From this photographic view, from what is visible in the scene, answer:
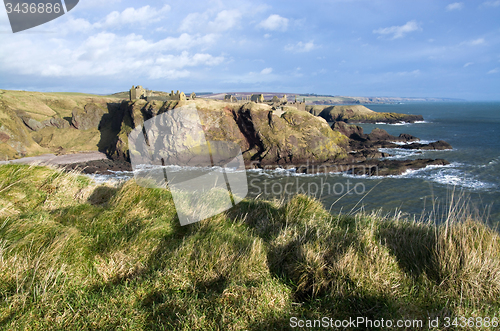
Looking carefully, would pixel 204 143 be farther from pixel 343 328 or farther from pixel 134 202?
pixel 343 328

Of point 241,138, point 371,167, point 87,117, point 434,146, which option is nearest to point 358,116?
point 434,146

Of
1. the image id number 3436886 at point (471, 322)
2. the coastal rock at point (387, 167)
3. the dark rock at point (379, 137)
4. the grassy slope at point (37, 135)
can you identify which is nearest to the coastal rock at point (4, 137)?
the grassy slope at point (37, 135)

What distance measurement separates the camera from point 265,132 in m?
37.2

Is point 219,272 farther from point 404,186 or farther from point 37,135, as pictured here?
point 37,135

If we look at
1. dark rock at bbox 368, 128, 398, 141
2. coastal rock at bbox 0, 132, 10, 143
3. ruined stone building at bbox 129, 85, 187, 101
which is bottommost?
dark rock at bbox 368, 128, 398, 141

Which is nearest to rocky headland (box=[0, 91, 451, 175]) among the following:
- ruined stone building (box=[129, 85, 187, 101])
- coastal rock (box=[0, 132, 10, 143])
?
coastal rock (box=[0, 132, 10, 143])

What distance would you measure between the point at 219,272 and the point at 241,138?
118 ft

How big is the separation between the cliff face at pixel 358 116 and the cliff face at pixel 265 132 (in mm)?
49093

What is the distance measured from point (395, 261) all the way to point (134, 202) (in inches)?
166

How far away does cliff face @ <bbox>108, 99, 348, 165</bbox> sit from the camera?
118ft

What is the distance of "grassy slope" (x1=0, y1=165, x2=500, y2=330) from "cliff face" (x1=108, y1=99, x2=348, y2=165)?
30.9 meters

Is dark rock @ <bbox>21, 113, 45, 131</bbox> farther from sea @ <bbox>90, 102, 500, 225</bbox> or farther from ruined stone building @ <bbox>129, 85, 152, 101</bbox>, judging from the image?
sea @ <bbox>90, 102, 500, 225</bbox>

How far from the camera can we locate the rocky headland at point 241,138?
114ft

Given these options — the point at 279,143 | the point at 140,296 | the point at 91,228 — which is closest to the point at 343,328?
the point at 140,296
